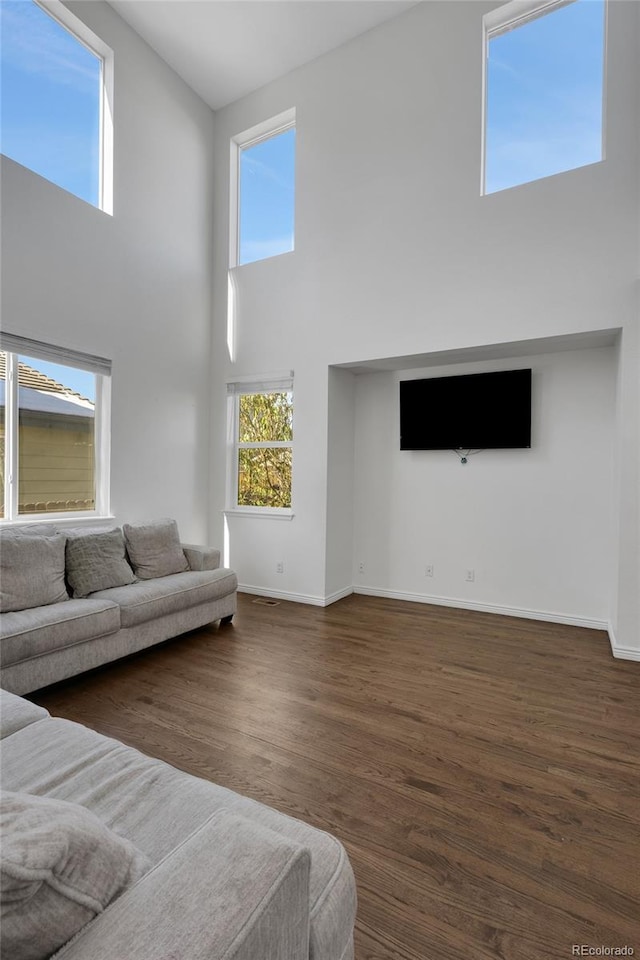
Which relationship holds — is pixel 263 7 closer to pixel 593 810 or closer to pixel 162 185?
pixel 162 185

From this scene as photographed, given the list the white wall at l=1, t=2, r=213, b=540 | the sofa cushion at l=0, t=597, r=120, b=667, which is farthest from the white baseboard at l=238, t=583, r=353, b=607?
the sofa cushion at l=0, t=597, r=120, b=667

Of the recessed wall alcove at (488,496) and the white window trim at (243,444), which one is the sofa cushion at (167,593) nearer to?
the white window trim at (243,444)

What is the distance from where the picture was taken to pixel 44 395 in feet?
12.0

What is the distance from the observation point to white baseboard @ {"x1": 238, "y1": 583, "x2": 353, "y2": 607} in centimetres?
452

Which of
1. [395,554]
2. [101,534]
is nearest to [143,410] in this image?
[101,534]

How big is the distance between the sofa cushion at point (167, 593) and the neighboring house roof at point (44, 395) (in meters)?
1.54

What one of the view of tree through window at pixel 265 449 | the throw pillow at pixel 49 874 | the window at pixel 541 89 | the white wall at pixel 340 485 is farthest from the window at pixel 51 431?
the window at pixel 541 89

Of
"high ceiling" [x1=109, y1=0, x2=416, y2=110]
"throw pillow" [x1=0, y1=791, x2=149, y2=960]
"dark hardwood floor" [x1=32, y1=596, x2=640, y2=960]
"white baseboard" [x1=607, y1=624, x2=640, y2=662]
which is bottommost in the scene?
"dark hardwood floor" [x1=32, y1=596, x2=640, y2=960]

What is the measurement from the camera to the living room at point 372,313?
11.2ft

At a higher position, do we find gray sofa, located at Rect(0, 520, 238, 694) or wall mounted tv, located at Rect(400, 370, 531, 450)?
wall mounted tv, located at Rect(400, 370, 531, 450)

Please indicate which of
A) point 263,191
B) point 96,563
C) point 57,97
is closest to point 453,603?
point 96,563

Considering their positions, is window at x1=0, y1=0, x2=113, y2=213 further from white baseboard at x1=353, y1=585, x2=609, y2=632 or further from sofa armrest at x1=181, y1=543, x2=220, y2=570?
white baseboard at x1=353, y1=585, x2=609, y2=632

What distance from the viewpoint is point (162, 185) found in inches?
182

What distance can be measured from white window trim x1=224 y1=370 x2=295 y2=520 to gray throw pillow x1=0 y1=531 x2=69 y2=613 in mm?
2121
